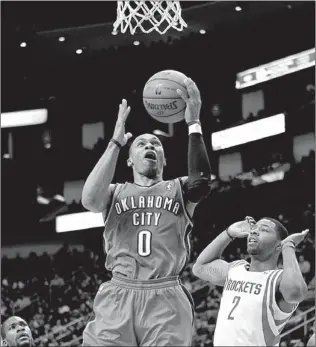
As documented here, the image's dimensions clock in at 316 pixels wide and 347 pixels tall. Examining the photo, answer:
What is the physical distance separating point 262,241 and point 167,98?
1139 mm

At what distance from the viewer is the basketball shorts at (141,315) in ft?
15.3

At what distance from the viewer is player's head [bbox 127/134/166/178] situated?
5.10 metres

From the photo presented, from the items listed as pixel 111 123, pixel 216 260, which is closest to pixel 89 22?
pixel 111 123

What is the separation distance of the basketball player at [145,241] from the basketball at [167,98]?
103 millimetres

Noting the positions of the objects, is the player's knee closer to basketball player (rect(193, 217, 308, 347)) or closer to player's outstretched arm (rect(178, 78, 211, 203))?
player's outstretched arm (rect(178, 78, 211, 203))

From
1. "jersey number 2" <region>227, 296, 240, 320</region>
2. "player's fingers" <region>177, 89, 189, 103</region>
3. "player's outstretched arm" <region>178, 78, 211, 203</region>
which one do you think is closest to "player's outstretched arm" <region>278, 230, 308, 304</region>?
"jersey number 2" <region>227, 296, 240, 320</region>

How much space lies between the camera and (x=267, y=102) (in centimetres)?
1725

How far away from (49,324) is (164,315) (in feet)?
35.4

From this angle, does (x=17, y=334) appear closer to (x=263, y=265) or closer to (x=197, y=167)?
(x=263, y=265)

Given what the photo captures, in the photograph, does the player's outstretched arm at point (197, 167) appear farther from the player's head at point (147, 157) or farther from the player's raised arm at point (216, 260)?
the player's raised arm at point (216, 260)

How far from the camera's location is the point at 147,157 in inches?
201

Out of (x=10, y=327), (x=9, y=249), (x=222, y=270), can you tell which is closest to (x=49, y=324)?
(x=9, y=249)

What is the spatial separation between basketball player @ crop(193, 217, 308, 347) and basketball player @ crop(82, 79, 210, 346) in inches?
17.6

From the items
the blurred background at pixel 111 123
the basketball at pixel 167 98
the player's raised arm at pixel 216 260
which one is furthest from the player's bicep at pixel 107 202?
the blurred background at pixel 111 123
